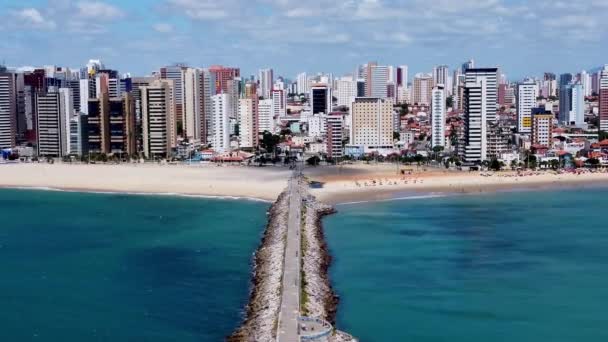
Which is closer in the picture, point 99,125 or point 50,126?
point 99,125

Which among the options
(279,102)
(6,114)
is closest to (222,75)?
(279,102)

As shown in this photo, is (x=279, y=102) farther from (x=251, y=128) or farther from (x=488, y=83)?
(x=488, y=83)

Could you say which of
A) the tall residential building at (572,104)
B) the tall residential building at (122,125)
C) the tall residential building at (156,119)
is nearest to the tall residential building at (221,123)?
the tall residential building at (156,119)

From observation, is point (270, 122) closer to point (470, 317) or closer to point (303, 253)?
point (303, 253)

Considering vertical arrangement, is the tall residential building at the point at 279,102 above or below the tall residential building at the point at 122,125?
above

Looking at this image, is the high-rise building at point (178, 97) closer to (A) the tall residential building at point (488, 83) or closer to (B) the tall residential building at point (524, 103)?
(A) the tall residential building at point (488, 83)

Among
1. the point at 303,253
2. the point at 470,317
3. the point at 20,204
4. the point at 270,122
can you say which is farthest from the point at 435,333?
the point at 270,122

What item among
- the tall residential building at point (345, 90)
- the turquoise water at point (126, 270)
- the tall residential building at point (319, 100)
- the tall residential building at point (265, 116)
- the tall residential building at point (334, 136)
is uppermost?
the tall residential building at point (345, 90)
